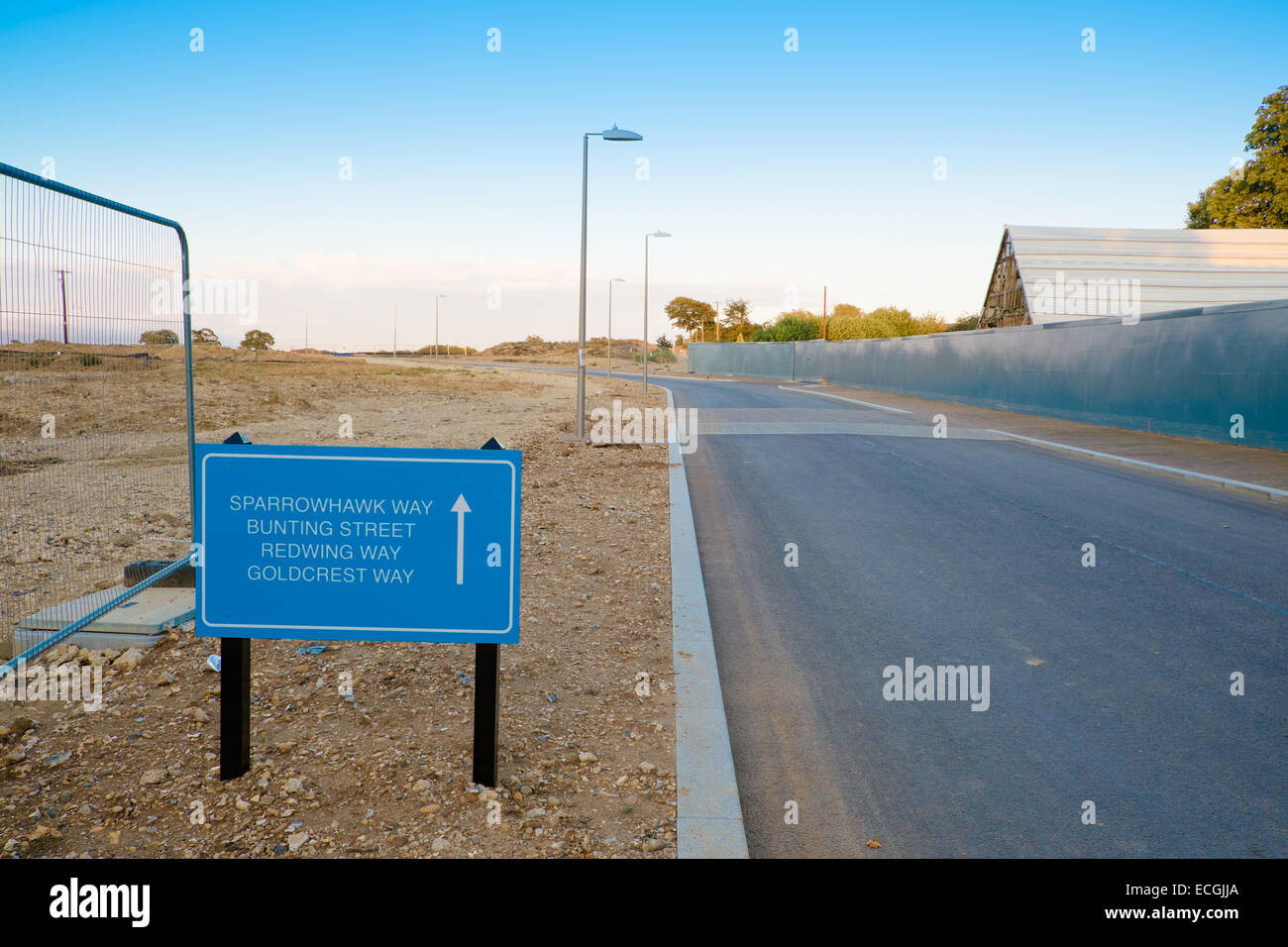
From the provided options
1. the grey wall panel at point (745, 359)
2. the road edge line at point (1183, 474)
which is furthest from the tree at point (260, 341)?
the road edge line at point (1183, 474)

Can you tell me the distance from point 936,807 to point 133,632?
4.81 meters

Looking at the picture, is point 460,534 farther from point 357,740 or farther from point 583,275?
point 583,275

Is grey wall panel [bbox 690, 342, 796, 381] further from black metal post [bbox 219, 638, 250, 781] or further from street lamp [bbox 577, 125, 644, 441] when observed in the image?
black metal post [bbox 219, 638, 250, 781]

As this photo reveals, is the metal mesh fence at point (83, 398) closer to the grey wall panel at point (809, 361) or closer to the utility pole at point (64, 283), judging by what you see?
the utility pole at point (64, 283)

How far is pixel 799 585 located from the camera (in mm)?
7578

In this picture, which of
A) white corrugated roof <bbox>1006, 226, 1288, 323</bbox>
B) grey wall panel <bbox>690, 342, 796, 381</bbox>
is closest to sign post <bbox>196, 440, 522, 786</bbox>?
white corrugated roof <bbox>1006, 226, 1288, 323</bbox>

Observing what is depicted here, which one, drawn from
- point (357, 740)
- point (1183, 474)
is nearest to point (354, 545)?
point (357, 740)

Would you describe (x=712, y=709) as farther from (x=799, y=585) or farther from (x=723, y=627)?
(x=799, y=585)

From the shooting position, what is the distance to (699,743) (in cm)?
447

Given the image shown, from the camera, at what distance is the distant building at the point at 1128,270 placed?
35.0m

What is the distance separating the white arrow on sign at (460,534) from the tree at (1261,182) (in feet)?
186
